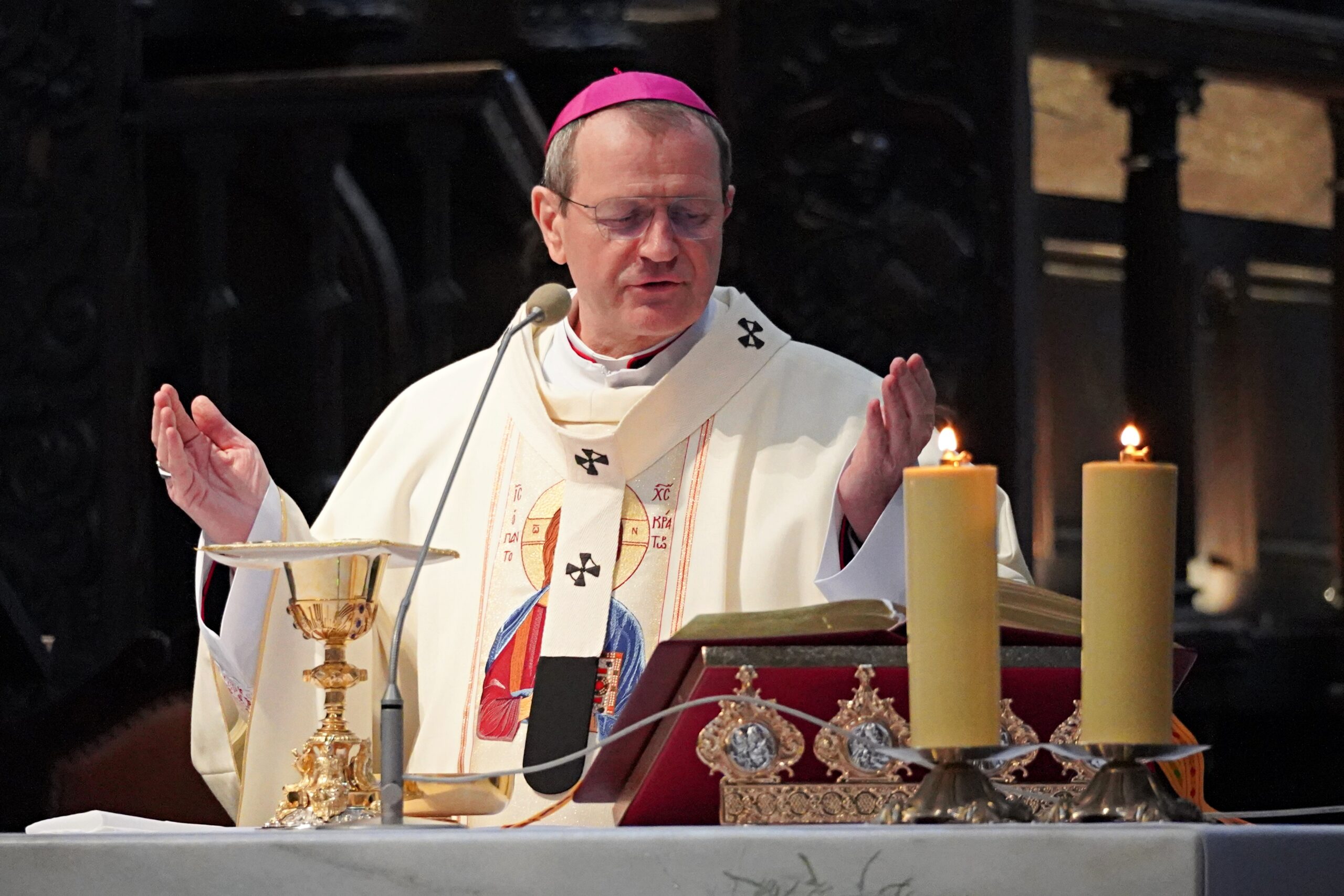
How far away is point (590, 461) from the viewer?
3.49m

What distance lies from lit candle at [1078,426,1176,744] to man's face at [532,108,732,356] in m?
1.96

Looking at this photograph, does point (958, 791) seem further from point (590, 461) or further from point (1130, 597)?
point (590, 461)

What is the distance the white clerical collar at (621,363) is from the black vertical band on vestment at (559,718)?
61cm

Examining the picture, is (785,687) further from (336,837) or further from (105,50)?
(105,50)

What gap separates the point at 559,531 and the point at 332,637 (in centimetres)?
123

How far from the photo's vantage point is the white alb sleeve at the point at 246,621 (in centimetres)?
304

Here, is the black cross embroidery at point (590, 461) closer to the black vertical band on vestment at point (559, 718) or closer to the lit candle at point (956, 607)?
the black vertical band on vestment at point (559, 718)

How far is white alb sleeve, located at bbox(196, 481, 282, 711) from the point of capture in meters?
3.04

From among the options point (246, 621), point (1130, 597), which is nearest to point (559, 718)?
point (246, 621)

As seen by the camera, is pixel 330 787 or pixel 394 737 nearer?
pixel 394 737

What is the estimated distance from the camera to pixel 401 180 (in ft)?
18.6

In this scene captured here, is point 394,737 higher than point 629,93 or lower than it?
lower

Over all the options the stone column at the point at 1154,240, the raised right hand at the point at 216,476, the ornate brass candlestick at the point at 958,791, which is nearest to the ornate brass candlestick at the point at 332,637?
the raised right hand at the point at 216,476

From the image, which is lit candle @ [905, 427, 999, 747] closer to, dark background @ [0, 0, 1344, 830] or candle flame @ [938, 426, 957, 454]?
candle flame @ [938, 426, 957, 454]
